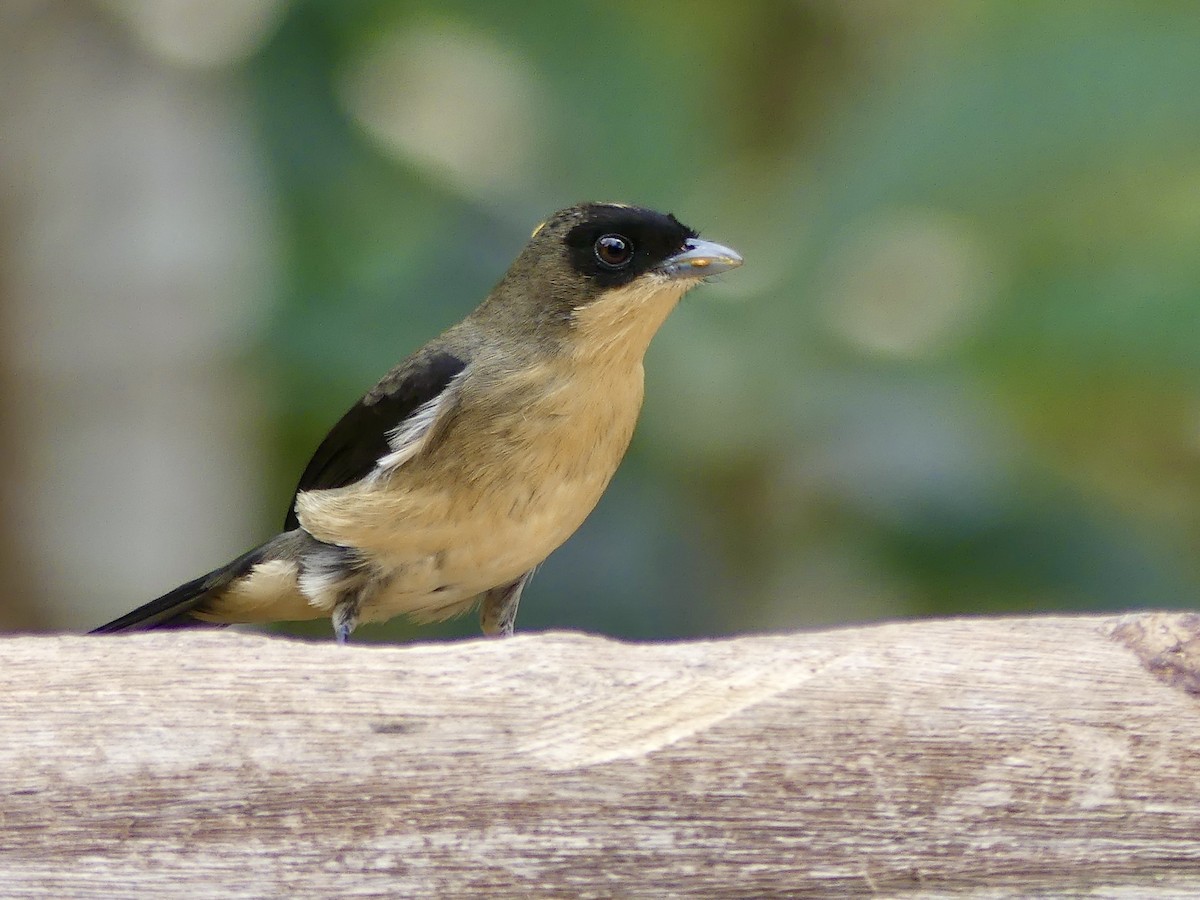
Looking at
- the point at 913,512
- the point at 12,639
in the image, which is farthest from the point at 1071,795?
the point at 913,512

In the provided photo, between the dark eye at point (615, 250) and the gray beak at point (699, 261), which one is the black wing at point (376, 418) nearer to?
the dark eye at point (615, 250)

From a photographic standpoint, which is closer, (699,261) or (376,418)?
(699,261)

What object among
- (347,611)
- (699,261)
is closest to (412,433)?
(347,611)

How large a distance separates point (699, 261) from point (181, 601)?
153cm

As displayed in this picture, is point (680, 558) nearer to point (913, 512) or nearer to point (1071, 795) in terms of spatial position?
point (913, 512)

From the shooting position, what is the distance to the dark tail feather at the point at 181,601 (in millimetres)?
3648

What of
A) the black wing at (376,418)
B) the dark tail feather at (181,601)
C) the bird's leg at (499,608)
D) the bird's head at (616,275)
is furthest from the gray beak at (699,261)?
the dark tail feather at (181,601)

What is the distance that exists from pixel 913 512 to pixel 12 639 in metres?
2.97

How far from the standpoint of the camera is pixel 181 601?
3.68 m

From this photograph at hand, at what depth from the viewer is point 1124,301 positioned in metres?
4.58

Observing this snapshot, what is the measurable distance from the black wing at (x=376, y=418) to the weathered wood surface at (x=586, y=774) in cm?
115

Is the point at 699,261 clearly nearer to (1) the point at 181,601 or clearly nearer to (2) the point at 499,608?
(2) the point at 499,608

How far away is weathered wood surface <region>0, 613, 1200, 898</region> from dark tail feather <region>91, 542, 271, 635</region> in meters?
1.23

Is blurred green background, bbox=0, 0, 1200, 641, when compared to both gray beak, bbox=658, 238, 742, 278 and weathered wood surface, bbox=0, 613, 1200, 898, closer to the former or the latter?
gray beak, bbox=658, 238, 742, 278
